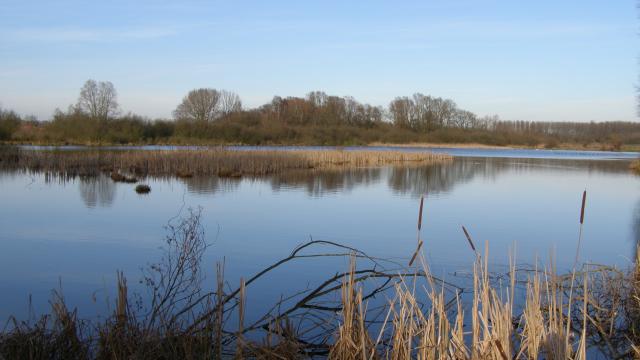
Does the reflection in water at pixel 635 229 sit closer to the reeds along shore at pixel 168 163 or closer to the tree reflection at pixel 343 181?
the tree reflection at pixel 343 181

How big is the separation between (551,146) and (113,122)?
39698 mm

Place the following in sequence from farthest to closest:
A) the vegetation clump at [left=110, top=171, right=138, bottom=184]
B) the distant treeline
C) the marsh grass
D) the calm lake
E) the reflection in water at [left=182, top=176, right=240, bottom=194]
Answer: the distant treeline → the marsh grass → the vegetation clump at [left=110, top=171, right=138, bottom=184] → the reflection in water at [left=182, top=176, right=240, bottom=194] → the calm lake

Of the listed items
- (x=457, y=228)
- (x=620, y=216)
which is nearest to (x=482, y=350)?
(x=457, y=228)

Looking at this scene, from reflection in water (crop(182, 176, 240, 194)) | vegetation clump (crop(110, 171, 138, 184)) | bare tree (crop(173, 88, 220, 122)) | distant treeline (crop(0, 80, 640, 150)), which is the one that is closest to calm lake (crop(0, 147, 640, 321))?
reflection in water (crop(182, 176, 240, 194))

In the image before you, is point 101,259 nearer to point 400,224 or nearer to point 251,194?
point 400,224

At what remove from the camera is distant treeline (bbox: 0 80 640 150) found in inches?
1309

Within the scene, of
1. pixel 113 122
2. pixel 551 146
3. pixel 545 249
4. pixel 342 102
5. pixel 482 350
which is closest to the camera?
pixel 482 350

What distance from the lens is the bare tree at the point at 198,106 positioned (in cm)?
5138

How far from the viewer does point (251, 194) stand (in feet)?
40.5

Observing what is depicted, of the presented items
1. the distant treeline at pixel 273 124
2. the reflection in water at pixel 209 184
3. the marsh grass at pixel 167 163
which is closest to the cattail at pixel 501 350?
the reflection in water at pixel 209 184

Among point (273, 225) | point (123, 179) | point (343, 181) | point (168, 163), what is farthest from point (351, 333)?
point (168, 163)

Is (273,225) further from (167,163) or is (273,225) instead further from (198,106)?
(198,106)

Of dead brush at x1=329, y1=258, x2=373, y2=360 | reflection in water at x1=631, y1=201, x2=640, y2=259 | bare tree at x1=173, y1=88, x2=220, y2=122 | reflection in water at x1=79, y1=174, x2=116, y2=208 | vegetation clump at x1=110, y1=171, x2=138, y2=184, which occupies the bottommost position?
reflection in water at x1=631, y1=201, x2=640, y2=259

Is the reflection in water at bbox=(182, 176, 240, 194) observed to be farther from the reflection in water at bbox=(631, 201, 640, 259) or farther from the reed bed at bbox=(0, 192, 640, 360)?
the reed bed at bbox=(0, 192, 640, 360)
